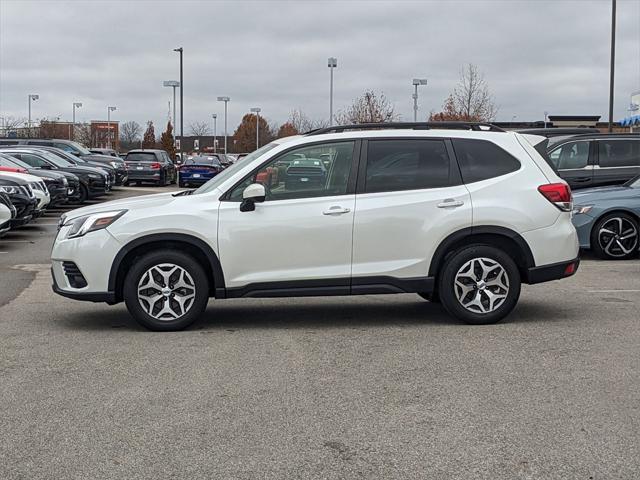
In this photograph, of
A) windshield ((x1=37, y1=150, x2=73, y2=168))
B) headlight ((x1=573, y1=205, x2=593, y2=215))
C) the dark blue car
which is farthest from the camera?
the dark blue car

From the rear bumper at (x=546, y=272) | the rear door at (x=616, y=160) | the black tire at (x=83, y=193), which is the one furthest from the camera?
the black tire at (x=83, y=193)

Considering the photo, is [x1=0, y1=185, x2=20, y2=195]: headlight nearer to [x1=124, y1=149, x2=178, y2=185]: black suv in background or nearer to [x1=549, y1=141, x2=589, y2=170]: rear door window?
[x1=549, y1=141, x2=589, y2=170]: rear door window

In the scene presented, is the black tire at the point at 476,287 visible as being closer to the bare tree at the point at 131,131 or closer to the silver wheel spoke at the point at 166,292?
the silver wheel spoke at the point at 166,292

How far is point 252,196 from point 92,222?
1.43 m

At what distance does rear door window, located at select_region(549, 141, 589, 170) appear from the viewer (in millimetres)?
16812

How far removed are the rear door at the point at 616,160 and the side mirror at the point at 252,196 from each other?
1049 centimetres

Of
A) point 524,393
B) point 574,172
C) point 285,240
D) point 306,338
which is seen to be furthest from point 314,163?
point 574,172

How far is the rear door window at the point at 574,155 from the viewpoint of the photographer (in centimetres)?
1681

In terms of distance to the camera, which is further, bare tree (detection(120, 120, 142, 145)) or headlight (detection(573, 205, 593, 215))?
bare tree (detection(120, 120, 142, 145))

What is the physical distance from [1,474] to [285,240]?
3.76 m

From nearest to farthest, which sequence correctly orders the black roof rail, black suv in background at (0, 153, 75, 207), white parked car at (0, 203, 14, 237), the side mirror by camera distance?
the side mirror < the black roof rail < white parked car at (0, 203, 14, 237) < black suv in background at (0, 153, 75, 207)

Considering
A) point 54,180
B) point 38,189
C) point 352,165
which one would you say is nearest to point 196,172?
point 54,180

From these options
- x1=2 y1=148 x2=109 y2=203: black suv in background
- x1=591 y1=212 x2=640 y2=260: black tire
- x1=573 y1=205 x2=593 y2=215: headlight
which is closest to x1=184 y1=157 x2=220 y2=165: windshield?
x1=2 y1=148 x2=109 y2=203: black suv in background

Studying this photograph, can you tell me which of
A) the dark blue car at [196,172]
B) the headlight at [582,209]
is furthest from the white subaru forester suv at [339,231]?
the dark blue car at [196,172]
